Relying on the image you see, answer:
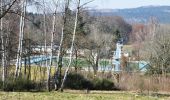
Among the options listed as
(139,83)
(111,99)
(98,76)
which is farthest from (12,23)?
(111,99)

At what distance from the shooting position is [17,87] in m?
28.1

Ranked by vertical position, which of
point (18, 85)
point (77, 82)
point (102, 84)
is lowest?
point (102, 84)

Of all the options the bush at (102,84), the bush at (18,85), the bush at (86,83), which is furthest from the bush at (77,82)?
the bush at (18,85)

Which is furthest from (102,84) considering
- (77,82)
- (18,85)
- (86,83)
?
(18,85)

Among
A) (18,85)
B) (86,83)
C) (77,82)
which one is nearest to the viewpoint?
(18,85)

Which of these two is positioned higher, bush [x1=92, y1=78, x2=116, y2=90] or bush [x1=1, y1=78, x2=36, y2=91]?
bush [x1=1, y1=78, x2=36, y2=91]

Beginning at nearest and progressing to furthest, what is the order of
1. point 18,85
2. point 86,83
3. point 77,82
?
point 18,85 → point 77,82 → point 86,83

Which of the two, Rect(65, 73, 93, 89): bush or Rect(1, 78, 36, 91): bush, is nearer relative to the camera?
Rect(1, 78, 36, 91): bush

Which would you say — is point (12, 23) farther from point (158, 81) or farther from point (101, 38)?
point (101, 38)

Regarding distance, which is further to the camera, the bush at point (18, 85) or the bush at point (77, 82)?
the bush at point (77, 82)

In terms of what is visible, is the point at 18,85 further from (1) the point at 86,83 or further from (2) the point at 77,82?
(1) the point at 86,83

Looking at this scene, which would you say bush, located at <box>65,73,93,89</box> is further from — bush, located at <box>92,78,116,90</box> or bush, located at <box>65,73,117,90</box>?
bush, located at <box>92,78,116,90</box>

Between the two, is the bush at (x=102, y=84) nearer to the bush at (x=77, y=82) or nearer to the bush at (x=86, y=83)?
the bush at (x=86, y=83)

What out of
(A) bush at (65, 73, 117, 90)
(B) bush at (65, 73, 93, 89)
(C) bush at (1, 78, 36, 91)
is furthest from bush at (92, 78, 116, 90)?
(C) bush at (1, 78, 36, 91)
